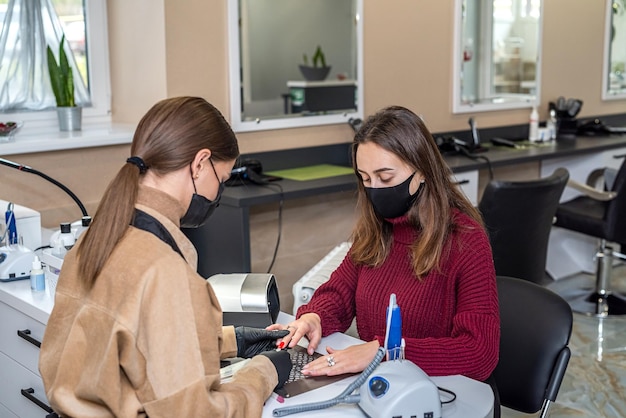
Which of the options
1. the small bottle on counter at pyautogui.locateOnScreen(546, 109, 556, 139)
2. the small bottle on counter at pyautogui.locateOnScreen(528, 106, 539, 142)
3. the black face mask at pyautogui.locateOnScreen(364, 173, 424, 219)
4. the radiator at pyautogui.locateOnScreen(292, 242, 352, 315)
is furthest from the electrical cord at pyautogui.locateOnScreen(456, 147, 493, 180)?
the black face mask at pyautogui.locateOnScreen(364, 173, 424, 219)

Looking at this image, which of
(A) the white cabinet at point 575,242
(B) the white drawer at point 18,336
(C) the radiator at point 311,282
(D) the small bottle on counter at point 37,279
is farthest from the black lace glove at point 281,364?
(A) the white cabinet at point 575,242

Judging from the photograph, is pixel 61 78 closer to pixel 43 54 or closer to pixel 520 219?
pixel 43 54

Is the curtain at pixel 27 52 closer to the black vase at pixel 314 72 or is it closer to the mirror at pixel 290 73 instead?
the mirror at pixel 290 73

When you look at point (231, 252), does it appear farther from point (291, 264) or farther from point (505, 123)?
point (505, 123)

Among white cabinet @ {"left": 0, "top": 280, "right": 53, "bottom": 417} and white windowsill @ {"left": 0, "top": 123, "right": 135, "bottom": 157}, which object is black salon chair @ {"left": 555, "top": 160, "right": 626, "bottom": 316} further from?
white cabinet @ {"left": 0, "top": 280, "right": 53, "bottom": 417}

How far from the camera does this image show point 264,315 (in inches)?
73.7

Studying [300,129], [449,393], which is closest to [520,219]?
[300,129]

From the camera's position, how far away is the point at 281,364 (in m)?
1.51

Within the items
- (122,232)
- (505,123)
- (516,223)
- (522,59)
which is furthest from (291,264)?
(122,232)

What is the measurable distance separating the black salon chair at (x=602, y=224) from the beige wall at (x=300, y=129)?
0.61 metres

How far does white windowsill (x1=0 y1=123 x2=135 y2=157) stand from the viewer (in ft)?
8.99

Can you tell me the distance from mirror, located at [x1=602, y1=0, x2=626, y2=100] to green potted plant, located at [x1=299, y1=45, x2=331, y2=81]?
78.0 inches

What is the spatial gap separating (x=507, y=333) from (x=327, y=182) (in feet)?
4.64

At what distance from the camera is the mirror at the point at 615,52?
16.4 ft
